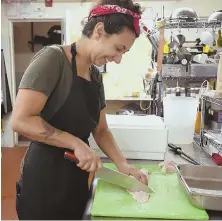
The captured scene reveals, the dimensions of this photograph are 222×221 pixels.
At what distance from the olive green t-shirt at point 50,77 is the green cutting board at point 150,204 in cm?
35

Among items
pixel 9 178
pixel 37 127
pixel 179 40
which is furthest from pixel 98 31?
pixel 9 178

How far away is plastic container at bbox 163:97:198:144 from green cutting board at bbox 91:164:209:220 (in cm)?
75

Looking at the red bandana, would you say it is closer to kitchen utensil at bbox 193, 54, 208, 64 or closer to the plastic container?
the plastic container

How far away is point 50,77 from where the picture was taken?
0.97m

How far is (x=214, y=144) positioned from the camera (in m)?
1.55

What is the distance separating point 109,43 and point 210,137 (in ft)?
3.00

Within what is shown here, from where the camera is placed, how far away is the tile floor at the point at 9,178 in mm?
2539

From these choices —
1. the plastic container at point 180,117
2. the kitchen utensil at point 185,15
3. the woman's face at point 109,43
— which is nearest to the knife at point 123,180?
the woman's face at point 109,43

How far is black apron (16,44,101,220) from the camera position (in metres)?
1.06

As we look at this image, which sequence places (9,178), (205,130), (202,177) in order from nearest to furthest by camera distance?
(202,177), (205,130), (9,178)

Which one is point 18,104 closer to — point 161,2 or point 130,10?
point 130,10

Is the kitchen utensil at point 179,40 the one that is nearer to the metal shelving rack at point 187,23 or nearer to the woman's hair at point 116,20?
the metal shelving rack at point 187,23

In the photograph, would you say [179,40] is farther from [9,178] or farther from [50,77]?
[9,178]

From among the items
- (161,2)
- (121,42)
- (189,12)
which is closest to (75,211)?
(121,42)
